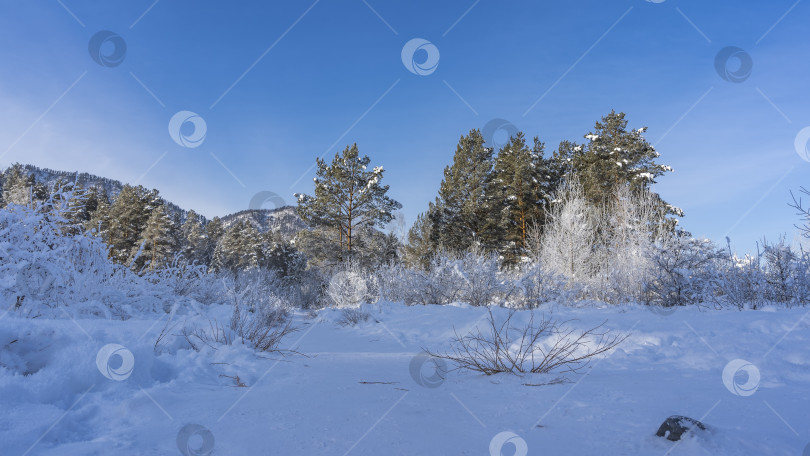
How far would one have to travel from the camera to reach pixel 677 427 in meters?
1.69

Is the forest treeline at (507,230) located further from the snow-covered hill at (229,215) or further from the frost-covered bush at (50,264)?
the snow-covered hill at (229,215)

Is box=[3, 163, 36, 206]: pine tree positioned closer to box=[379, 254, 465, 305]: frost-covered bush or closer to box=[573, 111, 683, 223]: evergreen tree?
box=[379, 254, 465, 305]: frost-covered bush

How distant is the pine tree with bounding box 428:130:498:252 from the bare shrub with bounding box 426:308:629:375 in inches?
766

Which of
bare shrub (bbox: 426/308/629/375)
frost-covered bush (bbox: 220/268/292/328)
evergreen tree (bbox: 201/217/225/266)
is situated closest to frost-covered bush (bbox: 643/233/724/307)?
bare shrub (bbox: 426/308/629/375)

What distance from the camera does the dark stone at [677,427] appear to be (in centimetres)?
167

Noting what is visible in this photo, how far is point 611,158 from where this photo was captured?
24984 millimetres

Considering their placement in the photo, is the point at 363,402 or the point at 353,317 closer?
the point at 363,402

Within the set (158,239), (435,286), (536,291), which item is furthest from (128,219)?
(536,291)

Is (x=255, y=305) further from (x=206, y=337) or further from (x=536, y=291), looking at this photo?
(x=536, y=291)

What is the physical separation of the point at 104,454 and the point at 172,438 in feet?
0.92

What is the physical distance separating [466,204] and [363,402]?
23.5m

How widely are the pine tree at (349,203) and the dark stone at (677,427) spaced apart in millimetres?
23932

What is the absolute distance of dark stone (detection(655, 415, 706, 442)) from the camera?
167 cm

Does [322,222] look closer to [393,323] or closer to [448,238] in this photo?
[448,238]
